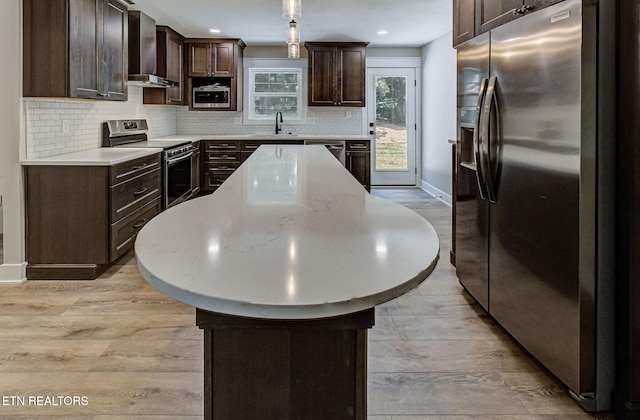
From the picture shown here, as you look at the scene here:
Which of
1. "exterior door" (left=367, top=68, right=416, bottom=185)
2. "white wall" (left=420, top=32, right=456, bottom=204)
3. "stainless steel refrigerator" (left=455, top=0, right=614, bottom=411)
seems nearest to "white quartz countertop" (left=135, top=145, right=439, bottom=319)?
"stainless steel refrigerator" (left=455, top=0, right=614, bottom=411)

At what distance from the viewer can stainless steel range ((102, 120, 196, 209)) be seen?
5.23 m

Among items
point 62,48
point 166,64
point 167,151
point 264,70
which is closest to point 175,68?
point 166,64

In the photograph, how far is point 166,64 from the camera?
6.49 meters

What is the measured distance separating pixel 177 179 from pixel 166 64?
1.70 m

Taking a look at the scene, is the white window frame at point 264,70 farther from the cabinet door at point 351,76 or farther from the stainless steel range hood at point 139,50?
the stainless steel range hood at point 139,50

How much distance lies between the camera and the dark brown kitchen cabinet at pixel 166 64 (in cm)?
643

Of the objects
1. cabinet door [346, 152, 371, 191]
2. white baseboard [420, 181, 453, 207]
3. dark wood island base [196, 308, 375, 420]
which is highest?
cabinet door [346, 152, 371, 191]

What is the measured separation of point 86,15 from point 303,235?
3.59m

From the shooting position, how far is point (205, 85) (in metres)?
7.58

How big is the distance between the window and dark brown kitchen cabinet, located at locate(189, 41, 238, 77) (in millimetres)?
713

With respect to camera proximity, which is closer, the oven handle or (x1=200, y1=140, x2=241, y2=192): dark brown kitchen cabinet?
the oven handle

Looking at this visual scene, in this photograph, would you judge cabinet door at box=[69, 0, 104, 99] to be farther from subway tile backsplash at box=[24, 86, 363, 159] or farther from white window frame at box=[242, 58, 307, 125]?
white window frame at box=[242, 58, 307, 125]

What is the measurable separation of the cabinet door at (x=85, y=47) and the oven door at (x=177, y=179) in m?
1.32

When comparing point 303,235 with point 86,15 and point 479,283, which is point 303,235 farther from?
point 86,15
